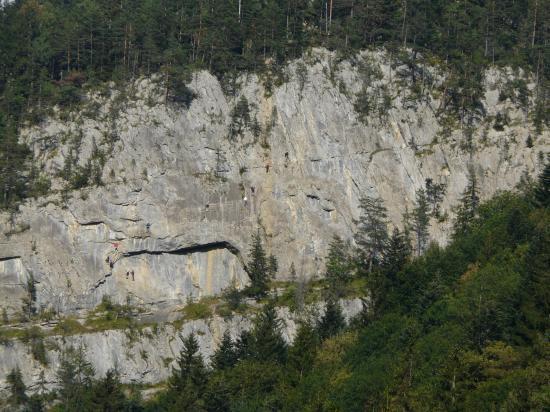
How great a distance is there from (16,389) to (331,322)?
23426 millimetres

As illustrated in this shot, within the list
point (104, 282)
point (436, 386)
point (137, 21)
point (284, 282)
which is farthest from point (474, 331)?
point (137, 21)

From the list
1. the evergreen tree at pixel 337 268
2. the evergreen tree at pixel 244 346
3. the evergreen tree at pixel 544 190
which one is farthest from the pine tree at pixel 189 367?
the evergreen tree at pixel 544 190

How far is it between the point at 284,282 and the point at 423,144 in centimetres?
1795

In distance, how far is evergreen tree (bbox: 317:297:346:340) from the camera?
88.6 meters

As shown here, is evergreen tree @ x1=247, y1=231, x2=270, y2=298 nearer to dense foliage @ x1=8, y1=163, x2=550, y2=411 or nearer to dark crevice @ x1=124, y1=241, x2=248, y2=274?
dark crevice @ x1=124, y1=241, x2=248, y2=274

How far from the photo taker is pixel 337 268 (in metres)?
94.1

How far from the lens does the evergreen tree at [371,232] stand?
95.9 meters

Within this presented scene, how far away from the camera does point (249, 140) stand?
329ft

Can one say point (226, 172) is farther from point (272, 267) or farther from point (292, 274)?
point (292, 274)

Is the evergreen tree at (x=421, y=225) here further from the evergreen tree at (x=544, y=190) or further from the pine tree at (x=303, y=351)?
the pine tree at (x=303, y=351)

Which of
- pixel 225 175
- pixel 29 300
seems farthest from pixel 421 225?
pixel 29 300

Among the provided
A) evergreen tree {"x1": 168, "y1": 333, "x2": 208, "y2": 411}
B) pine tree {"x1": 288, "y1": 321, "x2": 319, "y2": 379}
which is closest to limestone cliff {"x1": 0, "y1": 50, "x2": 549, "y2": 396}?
evergreen tree {"x1": 168, "y1": 333, "x2": 208, "y2": 411}

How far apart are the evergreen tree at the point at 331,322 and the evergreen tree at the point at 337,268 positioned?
7.14ft

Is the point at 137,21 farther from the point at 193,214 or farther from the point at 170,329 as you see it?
the point at 170,329
